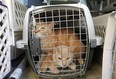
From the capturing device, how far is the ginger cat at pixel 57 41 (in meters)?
1.15

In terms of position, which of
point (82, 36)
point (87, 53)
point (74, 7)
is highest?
point (74, 7)

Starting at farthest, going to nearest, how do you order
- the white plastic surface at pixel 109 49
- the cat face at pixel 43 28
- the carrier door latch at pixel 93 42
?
the cat face at pixel 43 28 < the carrier door latch at pixel 93 42 < the white plastic surface at pixel 109 49

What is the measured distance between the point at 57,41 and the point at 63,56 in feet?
0.43

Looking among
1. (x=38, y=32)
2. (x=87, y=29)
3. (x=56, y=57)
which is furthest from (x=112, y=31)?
(x=38, y=32)

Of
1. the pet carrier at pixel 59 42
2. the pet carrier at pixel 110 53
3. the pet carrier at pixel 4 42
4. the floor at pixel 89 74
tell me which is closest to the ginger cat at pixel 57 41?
the pet carrier at pixel 59 42

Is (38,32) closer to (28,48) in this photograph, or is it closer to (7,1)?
(28,48)

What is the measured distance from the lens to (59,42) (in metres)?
1.18

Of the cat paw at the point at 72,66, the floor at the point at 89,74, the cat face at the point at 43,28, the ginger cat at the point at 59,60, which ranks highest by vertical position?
the cat face at the point at 43,28

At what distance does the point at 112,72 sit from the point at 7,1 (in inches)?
35.2

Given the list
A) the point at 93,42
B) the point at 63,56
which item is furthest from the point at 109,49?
the point at 63,56

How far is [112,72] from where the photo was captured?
76 centimetres

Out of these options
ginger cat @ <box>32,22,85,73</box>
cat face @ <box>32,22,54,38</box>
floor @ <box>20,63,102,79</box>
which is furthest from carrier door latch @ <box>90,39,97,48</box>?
cat face @ <box>32,22,54,38</box>

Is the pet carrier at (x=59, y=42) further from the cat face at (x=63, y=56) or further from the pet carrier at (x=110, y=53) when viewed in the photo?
the pet carrier at (x=110, y=53)

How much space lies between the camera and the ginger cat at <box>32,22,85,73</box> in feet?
3.76
